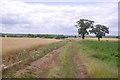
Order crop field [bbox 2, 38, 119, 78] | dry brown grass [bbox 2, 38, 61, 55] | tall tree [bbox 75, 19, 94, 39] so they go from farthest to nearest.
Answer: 1. tall tree [bbox 75, 19, 94, 39]
2. dry brown grass [bbox 2, 38, 61, 55]
3. crop field [bbox 2, 38, 119, 78]

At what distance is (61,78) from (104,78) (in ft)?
5.70

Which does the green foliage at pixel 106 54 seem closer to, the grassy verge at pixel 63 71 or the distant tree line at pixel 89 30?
the grassy verge at pixel 63 71

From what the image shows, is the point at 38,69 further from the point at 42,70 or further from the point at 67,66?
the point at 67,66

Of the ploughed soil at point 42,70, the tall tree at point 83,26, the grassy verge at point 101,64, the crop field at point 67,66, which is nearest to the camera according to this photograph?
the grassy verge at point 101,64

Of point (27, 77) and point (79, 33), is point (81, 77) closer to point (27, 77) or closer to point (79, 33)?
point (27, 77)

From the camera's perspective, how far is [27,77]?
12.7 m

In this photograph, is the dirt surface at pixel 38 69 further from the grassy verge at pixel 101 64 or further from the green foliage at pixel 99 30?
the green foliage at pixel 99 30

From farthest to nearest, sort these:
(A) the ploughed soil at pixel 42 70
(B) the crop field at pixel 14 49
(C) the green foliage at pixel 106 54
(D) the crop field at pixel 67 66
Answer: (C) the green foliage at pixel 106 54, (B) the crop field at pixel 14 49, (A) the ploughed soil at pixel 42 70, (D) the crop field at pixel 67 66

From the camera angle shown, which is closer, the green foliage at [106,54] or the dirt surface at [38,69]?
the dirt surface at [38,69]

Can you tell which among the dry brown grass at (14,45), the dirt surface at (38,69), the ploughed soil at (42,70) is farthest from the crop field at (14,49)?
the ploughed soil at (42,70)

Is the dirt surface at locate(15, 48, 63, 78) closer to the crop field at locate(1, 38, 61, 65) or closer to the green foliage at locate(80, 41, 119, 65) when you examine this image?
the crop field at locate(1, 38, 61, 65)

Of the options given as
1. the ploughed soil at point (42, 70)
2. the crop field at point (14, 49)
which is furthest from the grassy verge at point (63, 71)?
the crop field at point (14, 49)

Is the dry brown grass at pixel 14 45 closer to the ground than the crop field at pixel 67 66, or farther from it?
farther from it

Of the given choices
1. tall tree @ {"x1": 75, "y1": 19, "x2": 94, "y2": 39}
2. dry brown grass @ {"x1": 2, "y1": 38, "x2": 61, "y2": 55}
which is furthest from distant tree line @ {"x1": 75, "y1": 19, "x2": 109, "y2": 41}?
dry brown grass @ {"x1": 2, "y1": 38, "x2": 61, "y2": 55}
